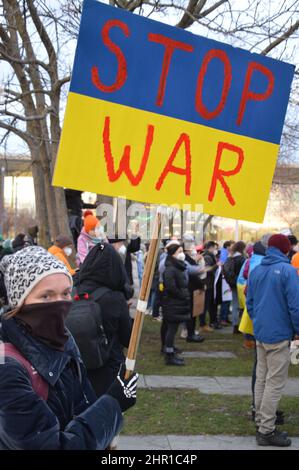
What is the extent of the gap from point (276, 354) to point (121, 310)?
61.9 inches

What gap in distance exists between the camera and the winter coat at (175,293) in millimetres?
9539

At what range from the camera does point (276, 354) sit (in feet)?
18.9

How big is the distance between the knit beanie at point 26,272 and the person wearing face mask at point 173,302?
716 centimetres

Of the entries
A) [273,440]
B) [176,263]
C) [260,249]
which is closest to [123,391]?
[273,440]

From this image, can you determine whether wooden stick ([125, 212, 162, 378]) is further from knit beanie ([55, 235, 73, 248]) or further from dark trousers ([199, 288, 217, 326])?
dark trousers ([199, 288, 217, 326])

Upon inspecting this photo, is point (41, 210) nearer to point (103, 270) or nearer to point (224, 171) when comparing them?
point (103, 270)

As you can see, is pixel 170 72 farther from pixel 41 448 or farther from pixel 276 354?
pixel 276 354

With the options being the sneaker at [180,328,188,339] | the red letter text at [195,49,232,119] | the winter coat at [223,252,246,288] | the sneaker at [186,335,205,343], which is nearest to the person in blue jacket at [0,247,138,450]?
the red letter text at [195,49,232,119]

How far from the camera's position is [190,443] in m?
5.77

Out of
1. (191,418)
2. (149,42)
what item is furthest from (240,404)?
(149,42)

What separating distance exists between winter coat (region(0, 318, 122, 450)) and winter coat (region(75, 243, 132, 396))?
2601 mm

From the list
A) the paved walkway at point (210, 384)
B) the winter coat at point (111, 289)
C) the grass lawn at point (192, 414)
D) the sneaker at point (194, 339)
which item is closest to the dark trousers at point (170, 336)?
the paved walkway at point (210, 384)

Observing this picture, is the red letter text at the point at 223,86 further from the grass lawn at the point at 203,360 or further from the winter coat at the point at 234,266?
the winter coat at the point at 234,266

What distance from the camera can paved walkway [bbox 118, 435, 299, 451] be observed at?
566 centimetres
